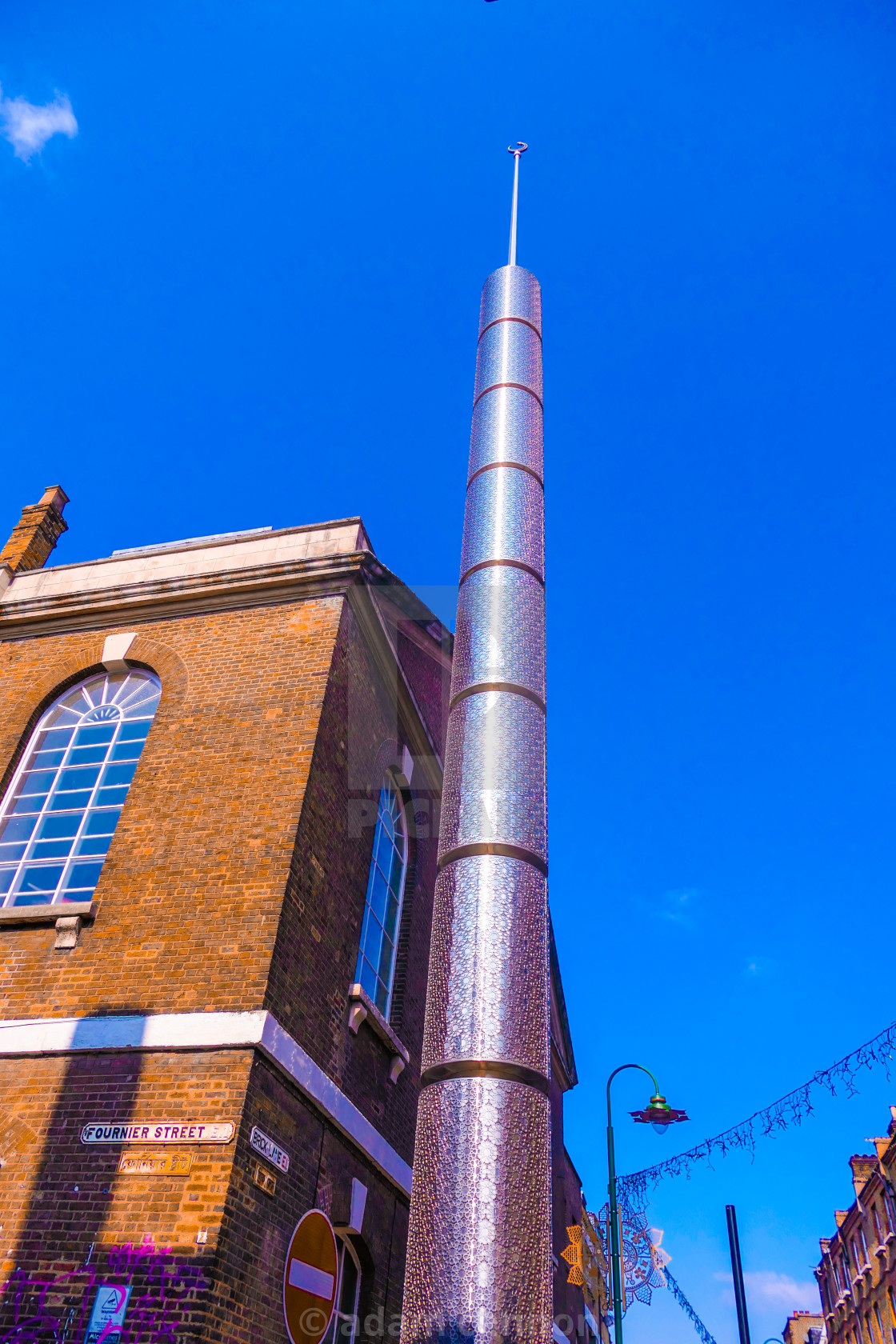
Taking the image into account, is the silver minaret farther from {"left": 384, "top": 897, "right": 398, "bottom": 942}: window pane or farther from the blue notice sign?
{"left": 384, "top": 897, "right": 398, "bottom": 942}: window pane

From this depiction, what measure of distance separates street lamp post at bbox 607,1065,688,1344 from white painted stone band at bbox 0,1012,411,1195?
6710 mm

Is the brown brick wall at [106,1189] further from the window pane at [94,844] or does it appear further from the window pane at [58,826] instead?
the window pane at [58,826]

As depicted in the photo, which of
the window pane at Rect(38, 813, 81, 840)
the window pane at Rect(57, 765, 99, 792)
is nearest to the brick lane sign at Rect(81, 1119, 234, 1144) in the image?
the window pane at Rect(38, 813, 81, 840)

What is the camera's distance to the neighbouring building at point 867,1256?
3891 cm

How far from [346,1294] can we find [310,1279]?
6.30ft

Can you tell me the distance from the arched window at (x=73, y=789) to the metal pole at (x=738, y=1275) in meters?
22.1

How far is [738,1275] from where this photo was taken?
86.4ft

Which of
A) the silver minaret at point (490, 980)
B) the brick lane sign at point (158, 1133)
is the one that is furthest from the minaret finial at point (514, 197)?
the brick lane sign at point (158, 1133)

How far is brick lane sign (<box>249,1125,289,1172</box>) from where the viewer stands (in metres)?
7.47

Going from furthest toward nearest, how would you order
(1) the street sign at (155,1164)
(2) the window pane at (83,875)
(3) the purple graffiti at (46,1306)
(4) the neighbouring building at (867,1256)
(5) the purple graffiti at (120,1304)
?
(4) the neighbouring building at (867,1256) < (2) the window pane at (83,875) < (1) the street sign at (155,1164) < (3) the purple graffiti at (46,1306) < (5) the purple graffiti at (120,1304)

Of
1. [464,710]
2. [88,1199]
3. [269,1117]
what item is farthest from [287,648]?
[464,710]

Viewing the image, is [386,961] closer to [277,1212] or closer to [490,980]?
[277,1212]

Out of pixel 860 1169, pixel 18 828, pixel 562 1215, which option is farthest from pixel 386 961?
pixel 860 1169

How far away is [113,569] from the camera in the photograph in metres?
12.5
